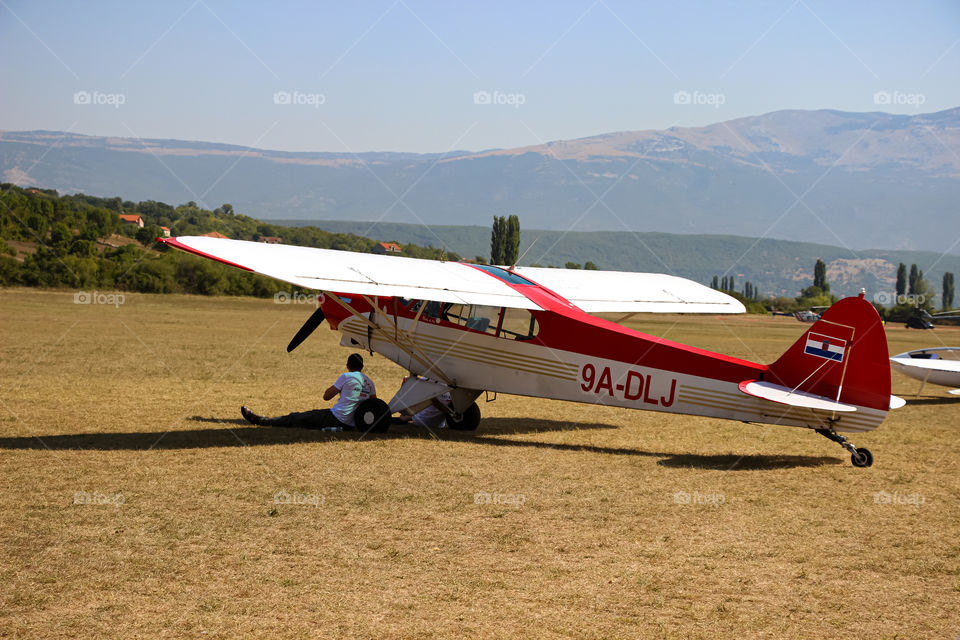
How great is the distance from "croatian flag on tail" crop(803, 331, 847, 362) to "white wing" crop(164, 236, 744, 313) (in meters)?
3.12

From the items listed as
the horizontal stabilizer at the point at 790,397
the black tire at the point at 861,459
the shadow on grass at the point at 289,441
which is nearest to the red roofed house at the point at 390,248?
the shadow on grass at the point at 289,441

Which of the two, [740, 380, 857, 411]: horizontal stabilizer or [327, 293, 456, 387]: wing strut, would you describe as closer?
[740, 380, 857, 411]: horizontal stabilizer

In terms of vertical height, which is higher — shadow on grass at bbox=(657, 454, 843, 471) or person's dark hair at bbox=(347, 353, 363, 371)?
person's dark hair at bbox=(347, 353, 363, 371)

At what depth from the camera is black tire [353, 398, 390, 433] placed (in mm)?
10102

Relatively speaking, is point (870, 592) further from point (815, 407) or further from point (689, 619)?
point (815, 407)

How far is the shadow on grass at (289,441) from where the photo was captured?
895 centimetres

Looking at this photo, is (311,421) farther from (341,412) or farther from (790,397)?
(790,397)

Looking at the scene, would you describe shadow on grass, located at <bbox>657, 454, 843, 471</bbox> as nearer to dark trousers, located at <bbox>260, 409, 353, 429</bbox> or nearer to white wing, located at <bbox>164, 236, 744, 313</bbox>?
white wing, located at <bbox>164, 236, 744, 313</bbox>

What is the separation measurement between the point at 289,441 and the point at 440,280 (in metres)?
2.68

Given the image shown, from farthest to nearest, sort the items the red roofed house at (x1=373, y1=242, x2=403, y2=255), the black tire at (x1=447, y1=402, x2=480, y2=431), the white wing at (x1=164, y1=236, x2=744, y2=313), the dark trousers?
the red roofed house at (x1=373, y1=242, x2=403, y2=255) → the black tire at (x1=447, y1=402, x2=480, y2=431) → the dark trousers → the white wing at (x1=164, y1=236, x2=744, y2=313)

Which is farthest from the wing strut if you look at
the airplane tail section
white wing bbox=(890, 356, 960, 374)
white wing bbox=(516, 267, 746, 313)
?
white wing bbox=(890, 356, 960, 374)

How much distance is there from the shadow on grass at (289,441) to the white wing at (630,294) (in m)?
2.36

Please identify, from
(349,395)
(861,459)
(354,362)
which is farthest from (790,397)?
(349,395)

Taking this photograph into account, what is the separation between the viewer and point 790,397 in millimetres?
8477
